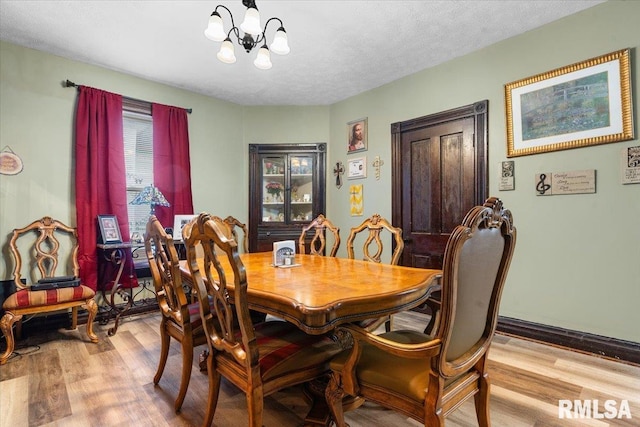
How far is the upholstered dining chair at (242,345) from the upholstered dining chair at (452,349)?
18 centimetres

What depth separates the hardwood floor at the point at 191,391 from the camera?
171cm

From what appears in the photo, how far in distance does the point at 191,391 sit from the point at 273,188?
10.1ft

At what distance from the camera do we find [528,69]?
2.86m

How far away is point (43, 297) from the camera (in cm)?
258

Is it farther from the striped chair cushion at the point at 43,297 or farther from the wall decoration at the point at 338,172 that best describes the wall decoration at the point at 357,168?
the striped chair cushion at the point at 43,297

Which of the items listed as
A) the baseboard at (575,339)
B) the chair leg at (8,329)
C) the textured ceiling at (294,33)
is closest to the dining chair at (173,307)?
the chair leg at (8,329)

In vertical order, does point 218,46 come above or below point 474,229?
above

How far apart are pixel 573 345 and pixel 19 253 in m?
4.78

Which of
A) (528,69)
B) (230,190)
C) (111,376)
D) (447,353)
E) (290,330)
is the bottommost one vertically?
(111,376)

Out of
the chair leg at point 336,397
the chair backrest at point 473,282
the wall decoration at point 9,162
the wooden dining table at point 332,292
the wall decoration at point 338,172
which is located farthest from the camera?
the wall decoration at point 338,172

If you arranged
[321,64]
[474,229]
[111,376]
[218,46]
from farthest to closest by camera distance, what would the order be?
[321,64], [218,46], [111,376], [474,229]

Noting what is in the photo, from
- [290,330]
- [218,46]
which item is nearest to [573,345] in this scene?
[290,330]

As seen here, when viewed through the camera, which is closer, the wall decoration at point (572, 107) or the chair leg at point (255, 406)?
the chair leg at point (255, 406)

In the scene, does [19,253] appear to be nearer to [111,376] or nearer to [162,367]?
[111,376]
